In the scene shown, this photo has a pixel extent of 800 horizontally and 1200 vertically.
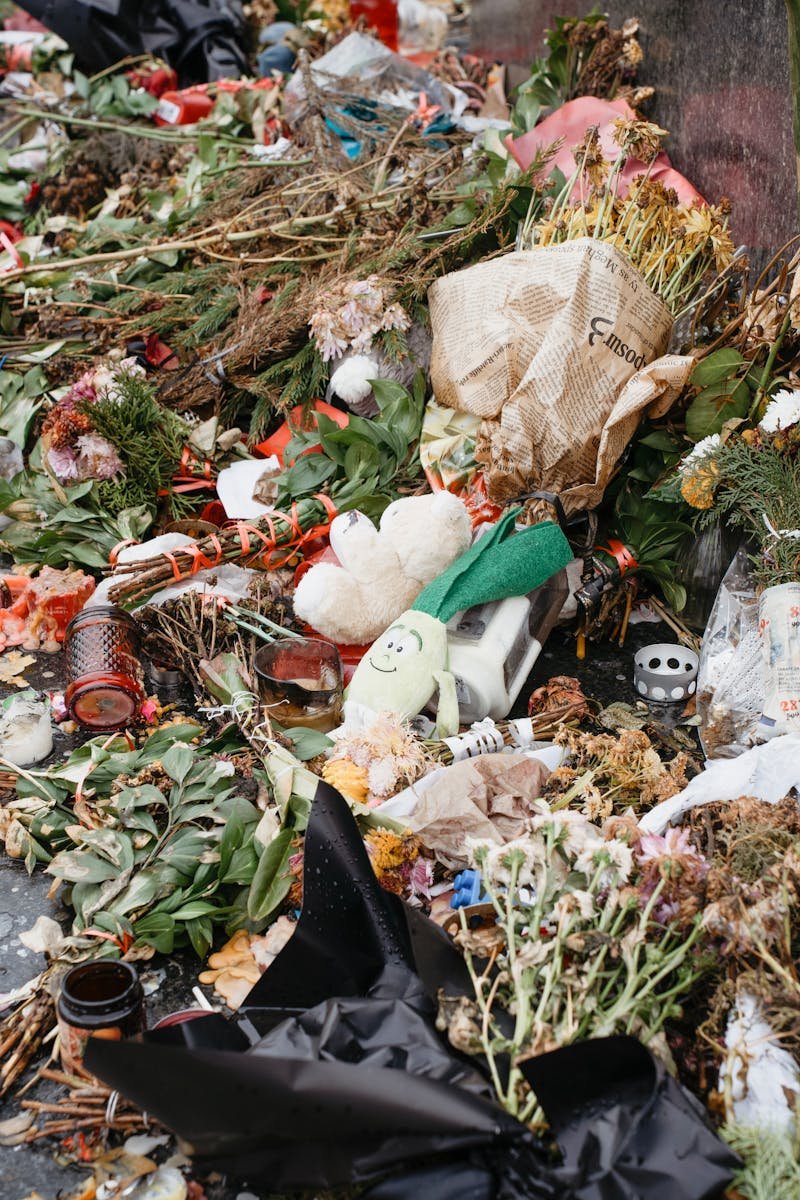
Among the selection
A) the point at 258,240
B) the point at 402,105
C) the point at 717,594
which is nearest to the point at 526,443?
the point at 717,594

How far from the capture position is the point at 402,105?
5.34 metres

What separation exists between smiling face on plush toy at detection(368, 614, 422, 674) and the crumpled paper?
13.8 inches

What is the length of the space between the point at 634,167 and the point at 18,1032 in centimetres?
336

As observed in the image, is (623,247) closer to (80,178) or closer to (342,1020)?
(342,1020)

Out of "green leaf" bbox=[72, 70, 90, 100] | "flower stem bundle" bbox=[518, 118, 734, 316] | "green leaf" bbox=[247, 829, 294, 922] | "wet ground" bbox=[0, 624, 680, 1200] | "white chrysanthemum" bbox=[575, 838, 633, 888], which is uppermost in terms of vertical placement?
"flower stem bundle" bbox=[518, 118, 734, 316]

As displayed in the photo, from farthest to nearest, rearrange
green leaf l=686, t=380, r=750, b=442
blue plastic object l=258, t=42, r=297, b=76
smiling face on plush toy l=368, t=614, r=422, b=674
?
blue plastic object l=258, t=42, r=297, b=76 < green leaf l=686, t=380, r=750, b=442 < smiling face on plush toy l=368, t=614, r=422, b=674

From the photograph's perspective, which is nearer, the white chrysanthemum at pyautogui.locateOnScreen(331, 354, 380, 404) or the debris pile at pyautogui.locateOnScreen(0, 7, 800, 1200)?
the debris pile at pyautogui.locateOnScreen(0, 7, 800, 1200)

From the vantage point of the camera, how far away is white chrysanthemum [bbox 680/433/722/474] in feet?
9.70

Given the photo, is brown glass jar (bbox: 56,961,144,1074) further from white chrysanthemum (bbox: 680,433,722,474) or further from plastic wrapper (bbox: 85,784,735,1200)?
white chrysanthemum (bbox: 680,433,722,474)

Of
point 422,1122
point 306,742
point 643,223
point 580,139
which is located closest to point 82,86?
point 580,139

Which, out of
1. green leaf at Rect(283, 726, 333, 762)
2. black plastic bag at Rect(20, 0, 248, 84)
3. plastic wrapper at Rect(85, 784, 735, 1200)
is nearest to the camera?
plastic wrapper at Rect(85, 784, 735, 1200)

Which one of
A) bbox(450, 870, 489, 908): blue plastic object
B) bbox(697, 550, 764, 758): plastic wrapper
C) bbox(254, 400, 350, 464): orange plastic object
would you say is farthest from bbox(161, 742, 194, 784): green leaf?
bbox(254, 400, 350, 464): orange plastic object

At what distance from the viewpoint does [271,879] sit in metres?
2.23

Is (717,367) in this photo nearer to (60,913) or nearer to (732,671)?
(732,671)
